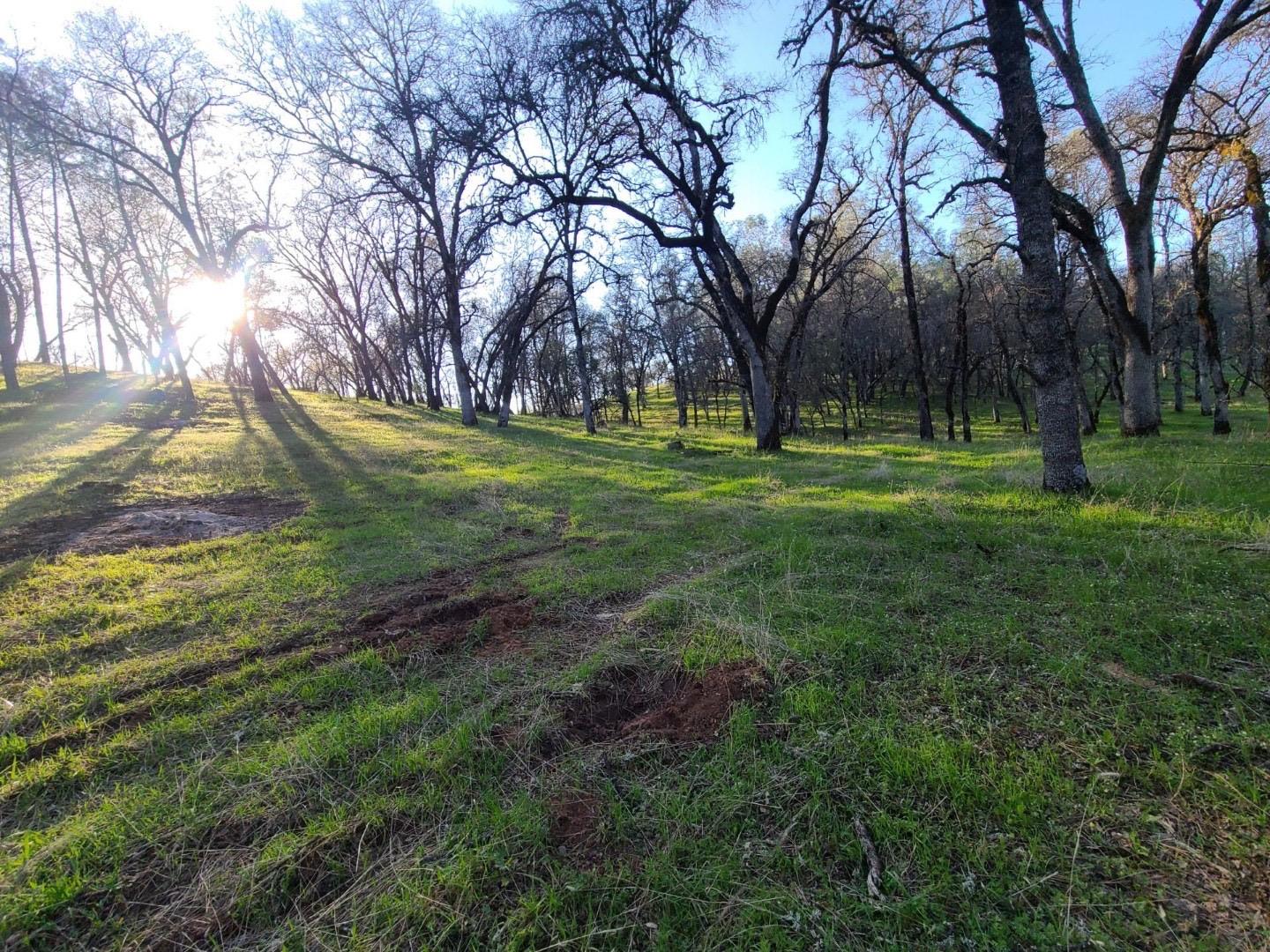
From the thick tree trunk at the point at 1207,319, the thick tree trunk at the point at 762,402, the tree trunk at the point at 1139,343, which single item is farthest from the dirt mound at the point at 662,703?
the thick tree trunk at the point at 1207,319

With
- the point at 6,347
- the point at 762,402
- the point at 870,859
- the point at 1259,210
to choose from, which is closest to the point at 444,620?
the point at 870,859

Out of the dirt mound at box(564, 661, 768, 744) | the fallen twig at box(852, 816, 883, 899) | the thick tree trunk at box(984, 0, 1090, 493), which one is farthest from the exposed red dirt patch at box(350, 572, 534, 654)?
the thick tree trunk at box(984, 0, 1090, 493)

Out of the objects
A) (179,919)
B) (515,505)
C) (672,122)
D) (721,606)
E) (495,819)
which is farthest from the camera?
(672,122)

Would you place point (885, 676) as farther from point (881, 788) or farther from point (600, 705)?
point (600, 705)

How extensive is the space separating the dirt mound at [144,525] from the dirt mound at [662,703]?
238 inches

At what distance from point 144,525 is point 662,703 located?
749 cm

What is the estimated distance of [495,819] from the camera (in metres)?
2.15

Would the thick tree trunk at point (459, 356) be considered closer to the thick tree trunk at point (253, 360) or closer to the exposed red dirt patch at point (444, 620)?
the thick tree trunk at point (253, 360)

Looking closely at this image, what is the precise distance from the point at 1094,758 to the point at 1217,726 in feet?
2.06

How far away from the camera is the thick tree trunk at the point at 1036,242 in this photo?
18.6ft

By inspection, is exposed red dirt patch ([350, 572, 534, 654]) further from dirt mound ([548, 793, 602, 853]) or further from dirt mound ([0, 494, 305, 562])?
dirt mound ([0, 494, 305, 562])

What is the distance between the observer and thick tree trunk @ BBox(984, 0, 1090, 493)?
18.6ft

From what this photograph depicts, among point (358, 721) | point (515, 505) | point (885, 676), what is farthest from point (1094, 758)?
point (515, 505)

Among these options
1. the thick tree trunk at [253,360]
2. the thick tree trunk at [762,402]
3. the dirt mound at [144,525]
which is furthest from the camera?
the thick tree trunk at [253,360]
